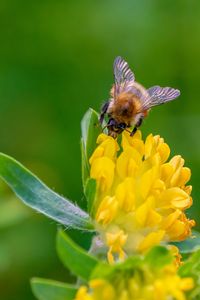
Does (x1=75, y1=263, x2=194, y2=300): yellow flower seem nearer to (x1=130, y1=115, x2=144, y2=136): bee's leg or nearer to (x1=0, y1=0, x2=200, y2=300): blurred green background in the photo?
(x1=130, y1=115, x2=144, y2=136): bee's leg

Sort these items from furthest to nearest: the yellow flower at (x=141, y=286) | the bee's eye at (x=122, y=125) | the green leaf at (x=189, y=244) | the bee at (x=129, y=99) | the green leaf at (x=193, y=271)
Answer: the bee at (x=129, y=99)
the bee's eye at (x=122, y=125)
the green leaf at (x=189, y=244)
the green leaf at (x=193, y=271)
the yellow flower at (x=141, y=286)

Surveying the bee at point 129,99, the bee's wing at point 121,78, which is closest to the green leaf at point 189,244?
the bee at point 129,99

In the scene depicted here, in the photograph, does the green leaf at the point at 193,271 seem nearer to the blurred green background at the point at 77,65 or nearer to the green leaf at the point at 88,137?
the green leaf at the point at 88,137

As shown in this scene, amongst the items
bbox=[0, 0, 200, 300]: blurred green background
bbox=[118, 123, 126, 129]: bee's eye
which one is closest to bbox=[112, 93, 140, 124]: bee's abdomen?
bbox=[118, 123, 126, 129]: bee's eye

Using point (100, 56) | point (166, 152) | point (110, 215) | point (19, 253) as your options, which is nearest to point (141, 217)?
point (110, 215)

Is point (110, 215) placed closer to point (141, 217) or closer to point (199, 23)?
point (141, 217)
